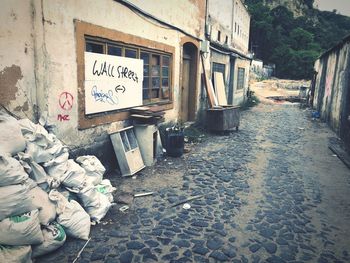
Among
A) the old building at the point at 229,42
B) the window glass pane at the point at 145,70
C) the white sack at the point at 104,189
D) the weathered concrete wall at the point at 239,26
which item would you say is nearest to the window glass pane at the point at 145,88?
the window glass pane at the point at 145,70

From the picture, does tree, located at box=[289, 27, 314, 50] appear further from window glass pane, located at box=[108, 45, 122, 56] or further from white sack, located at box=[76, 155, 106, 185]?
white sack, located at box=[76, 155, 106, 185]

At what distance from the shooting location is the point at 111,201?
14.7 ft

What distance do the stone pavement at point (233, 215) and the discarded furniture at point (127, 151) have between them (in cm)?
29

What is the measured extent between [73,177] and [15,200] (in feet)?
3.38

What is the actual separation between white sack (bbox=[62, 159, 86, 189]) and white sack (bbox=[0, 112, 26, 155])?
0.71 m

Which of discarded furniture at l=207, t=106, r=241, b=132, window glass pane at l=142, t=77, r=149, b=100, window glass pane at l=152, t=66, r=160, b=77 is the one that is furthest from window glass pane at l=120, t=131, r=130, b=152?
discarded furniture at l=207, t=106, r=241, b=132

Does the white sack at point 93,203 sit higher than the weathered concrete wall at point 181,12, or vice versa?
the weathered concrete wall at point 181,12

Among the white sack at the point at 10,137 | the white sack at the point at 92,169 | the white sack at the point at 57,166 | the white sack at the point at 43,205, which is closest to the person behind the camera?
the white sack at the point at 10,137

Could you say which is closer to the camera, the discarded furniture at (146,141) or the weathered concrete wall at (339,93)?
the discarded furniture at (146,141)

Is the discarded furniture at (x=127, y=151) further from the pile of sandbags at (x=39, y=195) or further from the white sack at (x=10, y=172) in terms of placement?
the white sack at (x=10, y=172)

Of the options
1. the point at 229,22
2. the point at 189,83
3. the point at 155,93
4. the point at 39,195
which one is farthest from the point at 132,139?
the point at 229,22

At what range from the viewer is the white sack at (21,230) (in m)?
2.74

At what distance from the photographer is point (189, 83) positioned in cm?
1032

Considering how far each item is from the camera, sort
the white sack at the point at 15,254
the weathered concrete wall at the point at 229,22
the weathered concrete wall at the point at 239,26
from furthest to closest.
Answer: the weathered concrete wall at the point at 239,26, the weathered concrete wall at the point at 229,22, the white sack at the point at 15,254
